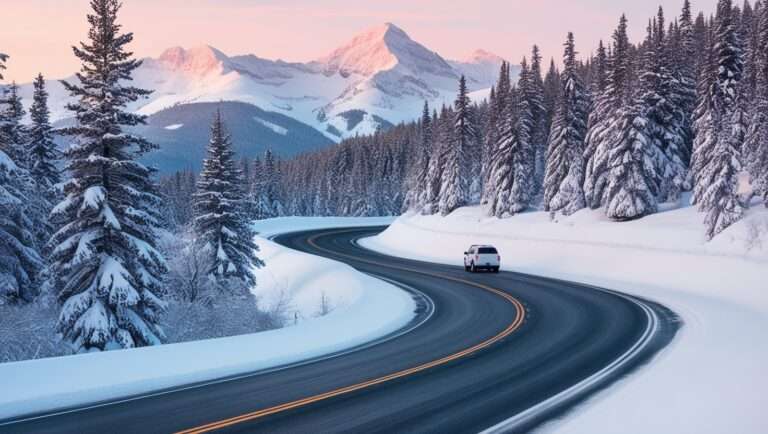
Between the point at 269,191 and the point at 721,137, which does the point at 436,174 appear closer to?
the point at 721,137

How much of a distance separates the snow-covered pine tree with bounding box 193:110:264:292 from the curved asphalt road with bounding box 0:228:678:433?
17.3 meters

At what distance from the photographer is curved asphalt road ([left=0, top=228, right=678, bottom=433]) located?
9.34 m

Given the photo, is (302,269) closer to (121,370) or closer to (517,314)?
(517,314)

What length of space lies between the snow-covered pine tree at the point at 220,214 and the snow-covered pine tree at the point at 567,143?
2657cm

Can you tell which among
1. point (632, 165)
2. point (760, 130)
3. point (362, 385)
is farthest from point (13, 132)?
point (760, 130)

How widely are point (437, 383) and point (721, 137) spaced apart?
2767 centimetres

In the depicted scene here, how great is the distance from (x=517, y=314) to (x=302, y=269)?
23.7 meters

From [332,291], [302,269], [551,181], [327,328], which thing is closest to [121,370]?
[327,328]

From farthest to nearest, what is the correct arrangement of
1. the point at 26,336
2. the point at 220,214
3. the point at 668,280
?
the point at 220,214
the point at 668,280
the point at 26,336

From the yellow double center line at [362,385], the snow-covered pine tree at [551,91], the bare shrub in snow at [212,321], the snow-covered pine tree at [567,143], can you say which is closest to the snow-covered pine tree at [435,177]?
the snow-covered pine tree at [551,91]

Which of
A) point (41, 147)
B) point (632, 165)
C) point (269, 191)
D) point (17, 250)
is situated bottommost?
point (17, 250)

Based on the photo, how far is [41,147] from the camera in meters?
32.8

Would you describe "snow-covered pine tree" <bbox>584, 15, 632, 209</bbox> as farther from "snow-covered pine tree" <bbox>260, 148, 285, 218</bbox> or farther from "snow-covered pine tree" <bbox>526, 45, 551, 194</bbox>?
"snow-covered pine tree" <bbox>260, 148, 285, 218</bbox>

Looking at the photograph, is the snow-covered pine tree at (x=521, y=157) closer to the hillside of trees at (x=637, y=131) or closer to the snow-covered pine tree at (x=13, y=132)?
the hillside of trees at (x=637, y=131)
